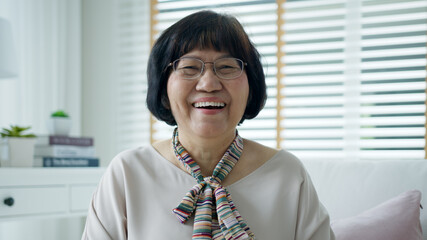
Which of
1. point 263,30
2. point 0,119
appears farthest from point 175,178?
point 263,30

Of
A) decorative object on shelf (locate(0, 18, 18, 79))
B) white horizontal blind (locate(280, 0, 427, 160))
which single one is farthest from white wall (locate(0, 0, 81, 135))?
white horizontal blind (locate(280, 0, 427, 160))

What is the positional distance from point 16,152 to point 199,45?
1378 mm

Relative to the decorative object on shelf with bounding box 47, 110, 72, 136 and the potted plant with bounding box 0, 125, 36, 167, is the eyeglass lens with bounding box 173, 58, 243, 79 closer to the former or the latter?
the potted plant with bounding box 0, 125, 36, 167

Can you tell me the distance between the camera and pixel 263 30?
3.20 meters

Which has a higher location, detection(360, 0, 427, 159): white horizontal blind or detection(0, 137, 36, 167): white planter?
detection(360, 0, 427, 159): white horizontal blind

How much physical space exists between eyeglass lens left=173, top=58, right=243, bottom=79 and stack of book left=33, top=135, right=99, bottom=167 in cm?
136

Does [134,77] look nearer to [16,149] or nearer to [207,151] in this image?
[16,149]

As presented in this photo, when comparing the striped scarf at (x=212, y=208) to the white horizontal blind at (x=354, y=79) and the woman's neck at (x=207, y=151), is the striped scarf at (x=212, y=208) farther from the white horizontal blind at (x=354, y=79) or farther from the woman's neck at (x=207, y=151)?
the white horizontal blind at (x=354, y=79)

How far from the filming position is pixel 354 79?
295 cm

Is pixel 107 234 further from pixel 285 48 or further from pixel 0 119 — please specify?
pixel 285 48

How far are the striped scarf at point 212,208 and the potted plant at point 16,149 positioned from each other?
1255 millimetres

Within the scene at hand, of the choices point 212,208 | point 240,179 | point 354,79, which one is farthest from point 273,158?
point 354,79

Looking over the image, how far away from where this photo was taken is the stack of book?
2354 mm

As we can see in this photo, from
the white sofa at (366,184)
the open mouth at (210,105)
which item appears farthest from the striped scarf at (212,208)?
the white sofa at (366,184)
